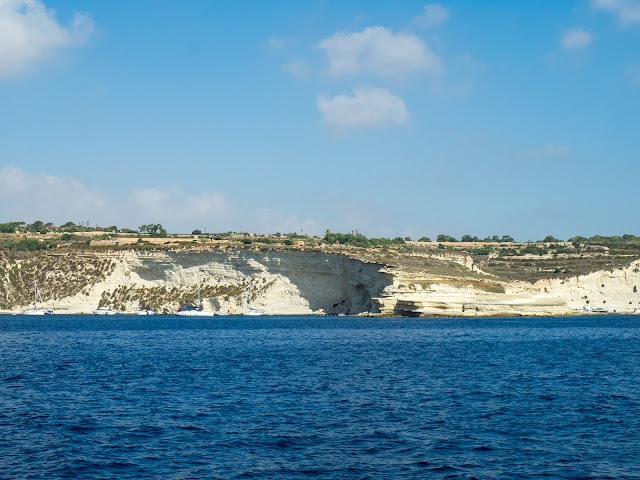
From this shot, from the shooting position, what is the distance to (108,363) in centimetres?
3478

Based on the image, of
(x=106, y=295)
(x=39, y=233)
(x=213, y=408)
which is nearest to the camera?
(x=213, y=408)

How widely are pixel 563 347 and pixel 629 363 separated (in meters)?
8.77

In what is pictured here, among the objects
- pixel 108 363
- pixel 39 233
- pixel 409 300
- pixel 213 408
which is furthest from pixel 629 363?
pixel 39 233

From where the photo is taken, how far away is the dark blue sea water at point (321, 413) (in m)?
16.0

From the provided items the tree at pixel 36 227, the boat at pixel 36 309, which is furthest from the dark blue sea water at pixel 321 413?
the tree at pixel 36 227

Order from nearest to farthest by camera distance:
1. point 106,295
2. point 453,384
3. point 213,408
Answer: point 213,408, point 453,384, point 106,295

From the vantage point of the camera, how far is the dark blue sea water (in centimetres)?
1603

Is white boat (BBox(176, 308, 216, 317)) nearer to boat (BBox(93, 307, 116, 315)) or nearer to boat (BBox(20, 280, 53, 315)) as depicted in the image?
boat (BBox(93, 307, 116, 315))

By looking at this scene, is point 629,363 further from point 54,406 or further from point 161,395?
point 54,406

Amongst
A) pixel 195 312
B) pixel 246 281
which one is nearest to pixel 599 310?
pixel 246 281

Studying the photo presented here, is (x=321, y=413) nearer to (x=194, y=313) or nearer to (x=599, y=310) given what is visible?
(x=194, y=313)

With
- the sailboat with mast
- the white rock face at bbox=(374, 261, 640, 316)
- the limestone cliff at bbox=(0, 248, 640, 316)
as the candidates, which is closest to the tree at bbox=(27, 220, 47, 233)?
the limestone cliff at bbox=(0, 248, 640, 316)

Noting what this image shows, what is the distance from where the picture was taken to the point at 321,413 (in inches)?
845

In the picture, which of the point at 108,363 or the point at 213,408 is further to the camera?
the point at 108,363
